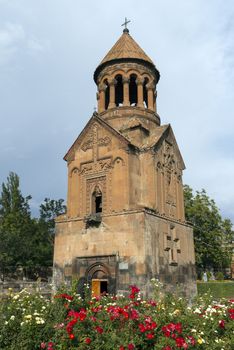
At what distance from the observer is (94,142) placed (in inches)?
764

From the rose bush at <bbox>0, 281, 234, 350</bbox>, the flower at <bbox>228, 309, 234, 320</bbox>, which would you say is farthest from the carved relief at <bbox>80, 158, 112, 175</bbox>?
the flower at <bbox>228, 309, 234, 320</bbox>

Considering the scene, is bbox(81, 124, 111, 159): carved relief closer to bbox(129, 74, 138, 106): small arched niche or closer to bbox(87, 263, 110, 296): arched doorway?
bbox(129, 74, 138, 106): small arched niche

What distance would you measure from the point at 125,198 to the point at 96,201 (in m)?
2.68

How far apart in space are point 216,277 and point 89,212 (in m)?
27.6

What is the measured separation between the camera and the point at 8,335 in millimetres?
6402

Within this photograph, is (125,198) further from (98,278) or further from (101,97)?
(101,97)

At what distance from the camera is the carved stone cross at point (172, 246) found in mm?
17562

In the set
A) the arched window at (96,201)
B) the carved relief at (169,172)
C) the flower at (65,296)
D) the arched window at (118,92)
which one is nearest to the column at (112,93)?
the arched window at (118,92)

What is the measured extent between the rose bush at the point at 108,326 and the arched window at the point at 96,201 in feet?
36.8

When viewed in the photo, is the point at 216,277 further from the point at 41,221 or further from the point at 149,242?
the point at 149,242

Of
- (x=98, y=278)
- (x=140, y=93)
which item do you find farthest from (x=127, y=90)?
→ (x=98, y=278)

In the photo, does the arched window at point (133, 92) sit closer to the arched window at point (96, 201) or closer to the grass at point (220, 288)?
the arched window at point (96, 201)

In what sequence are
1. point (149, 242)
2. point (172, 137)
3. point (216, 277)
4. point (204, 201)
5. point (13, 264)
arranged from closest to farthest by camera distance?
point (149, 242) → point (172, 137) → point (13, 264) → point (204, 201) → point (216, 277)

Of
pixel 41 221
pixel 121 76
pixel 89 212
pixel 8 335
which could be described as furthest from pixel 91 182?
pixel 41 221
